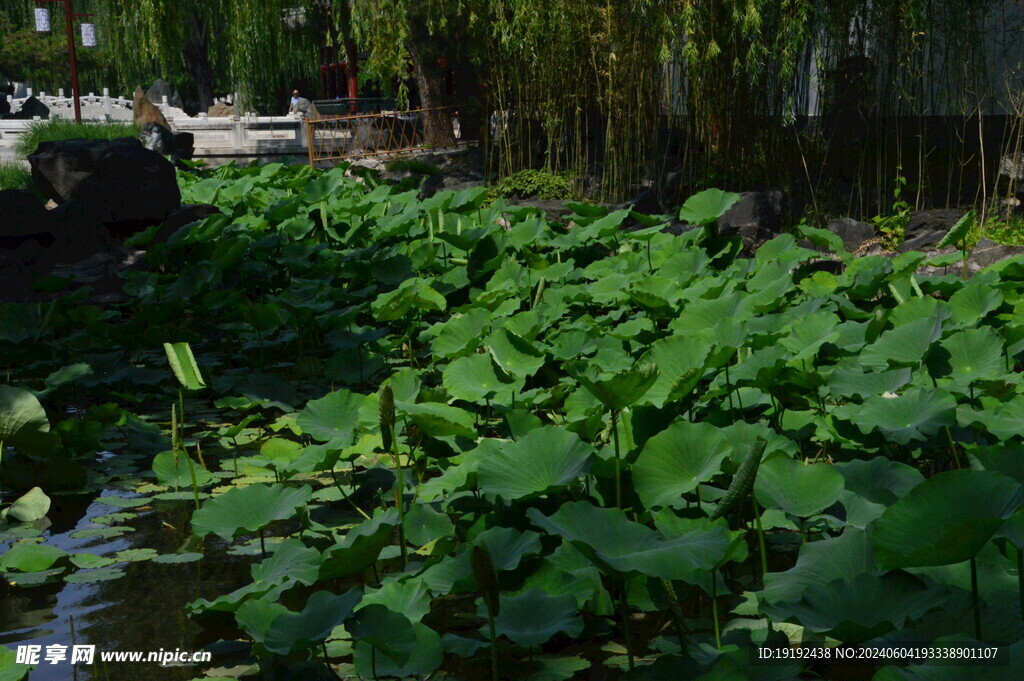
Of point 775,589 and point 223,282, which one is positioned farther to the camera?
point 223,282

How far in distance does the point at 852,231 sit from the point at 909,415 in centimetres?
398

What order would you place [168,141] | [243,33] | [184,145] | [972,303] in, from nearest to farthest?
[972,303]
[243,33]
[168,141]
[184,145]

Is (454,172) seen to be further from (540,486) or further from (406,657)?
(406,657)

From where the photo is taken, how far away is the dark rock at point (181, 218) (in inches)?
208

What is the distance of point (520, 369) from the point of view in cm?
231

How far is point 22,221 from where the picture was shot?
484cm

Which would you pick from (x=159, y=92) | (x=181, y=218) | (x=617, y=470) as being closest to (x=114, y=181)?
(x=181, y=218)

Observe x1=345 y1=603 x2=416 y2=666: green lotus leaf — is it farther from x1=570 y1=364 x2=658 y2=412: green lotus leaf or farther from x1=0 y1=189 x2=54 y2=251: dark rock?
x1=0 y1=189 x2=54 y2=251: dark rock

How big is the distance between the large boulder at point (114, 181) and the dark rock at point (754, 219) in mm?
3112

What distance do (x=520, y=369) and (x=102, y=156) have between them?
14.1 feet

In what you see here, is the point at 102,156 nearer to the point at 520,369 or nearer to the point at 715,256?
the point at 715,256

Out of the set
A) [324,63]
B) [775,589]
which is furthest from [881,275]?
[324,63]

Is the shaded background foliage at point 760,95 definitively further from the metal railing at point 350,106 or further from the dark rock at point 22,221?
the metal railing at point 350,106

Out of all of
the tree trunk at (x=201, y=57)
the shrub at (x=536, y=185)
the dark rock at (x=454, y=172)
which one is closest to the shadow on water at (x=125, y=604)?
the shrub at (x=536, y=185)
